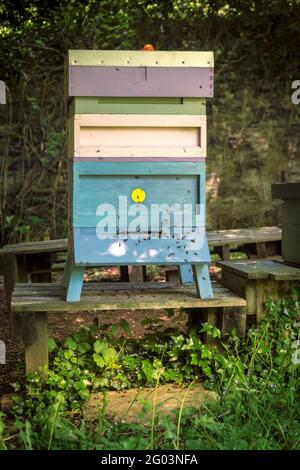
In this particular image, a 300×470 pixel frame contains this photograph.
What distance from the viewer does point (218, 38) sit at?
1030 cm

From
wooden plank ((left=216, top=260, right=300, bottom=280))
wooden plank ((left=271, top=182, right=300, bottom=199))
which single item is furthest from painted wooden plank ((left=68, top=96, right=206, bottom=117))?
wooden plank ((left=216, top=260, right=300, bottom=280))

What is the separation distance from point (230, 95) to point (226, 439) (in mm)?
8337

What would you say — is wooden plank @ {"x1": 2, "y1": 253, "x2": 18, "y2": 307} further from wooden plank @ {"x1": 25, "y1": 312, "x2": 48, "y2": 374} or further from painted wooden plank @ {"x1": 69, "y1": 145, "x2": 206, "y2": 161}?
painted wooden plank @ {"x1": 69, "y1": 145, "x2": 206, "y2": 161}

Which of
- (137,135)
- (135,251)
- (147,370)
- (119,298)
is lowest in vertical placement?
(147,370)

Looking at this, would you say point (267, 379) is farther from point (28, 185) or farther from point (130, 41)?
point (130, 41)

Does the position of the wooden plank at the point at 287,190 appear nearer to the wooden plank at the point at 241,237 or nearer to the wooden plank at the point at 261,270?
the wooden plank at the point at 261,270

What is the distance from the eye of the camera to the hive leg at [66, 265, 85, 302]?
3365mm

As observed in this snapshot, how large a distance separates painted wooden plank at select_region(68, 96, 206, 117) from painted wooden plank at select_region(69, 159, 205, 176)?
272 millimetres

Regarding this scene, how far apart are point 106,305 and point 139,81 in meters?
1.20

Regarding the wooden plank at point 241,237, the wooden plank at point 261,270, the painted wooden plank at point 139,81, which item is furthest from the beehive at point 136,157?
the wooden plank at point 241,237

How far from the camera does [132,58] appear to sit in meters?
3.31

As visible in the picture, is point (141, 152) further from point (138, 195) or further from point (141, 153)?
point (138, 195)

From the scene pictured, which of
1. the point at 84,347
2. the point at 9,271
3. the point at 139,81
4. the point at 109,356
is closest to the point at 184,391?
the point at 109,356

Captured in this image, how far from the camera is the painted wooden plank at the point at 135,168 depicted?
332cm
